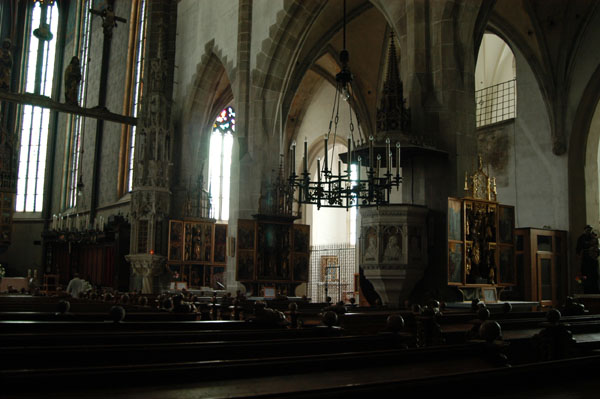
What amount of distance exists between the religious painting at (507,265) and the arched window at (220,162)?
15461mm

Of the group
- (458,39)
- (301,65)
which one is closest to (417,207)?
(458,39)

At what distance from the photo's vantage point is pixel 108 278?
23000 millimetres

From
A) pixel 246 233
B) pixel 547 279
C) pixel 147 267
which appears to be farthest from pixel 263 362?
pixel 147 267

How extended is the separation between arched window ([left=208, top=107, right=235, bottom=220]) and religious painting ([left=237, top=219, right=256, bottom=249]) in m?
10.5

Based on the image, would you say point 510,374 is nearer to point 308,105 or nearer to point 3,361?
point 3,361

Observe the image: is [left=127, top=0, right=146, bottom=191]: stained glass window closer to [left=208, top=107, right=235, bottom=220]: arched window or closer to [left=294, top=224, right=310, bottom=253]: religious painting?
[left=208, top=107, right=235, bottom=220]: arched window

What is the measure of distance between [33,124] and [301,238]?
71.6 feet

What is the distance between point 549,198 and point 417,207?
8.02 metres

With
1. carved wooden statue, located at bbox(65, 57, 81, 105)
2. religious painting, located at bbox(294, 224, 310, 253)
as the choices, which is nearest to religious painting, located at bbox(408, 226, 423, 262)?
religious painting, located at bbox(294, 224, 310, 253)

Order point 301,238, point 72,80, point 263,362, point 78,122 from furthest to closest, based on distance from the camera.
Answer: point 78,122, point 72,80, point 301,238, point 263,362

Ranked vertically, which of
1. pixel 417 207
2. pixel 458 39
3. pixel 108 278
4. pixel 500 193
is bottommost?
pixel 108 278

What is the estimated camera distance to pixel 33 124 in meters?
32.0

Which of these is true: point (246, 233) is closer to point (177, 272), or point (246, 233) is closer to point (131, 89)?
point (177, 272)

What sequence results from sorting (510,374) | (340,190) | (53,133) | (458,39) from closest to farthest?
(510,374) < (340,190) < (458,39) < (53,133)
